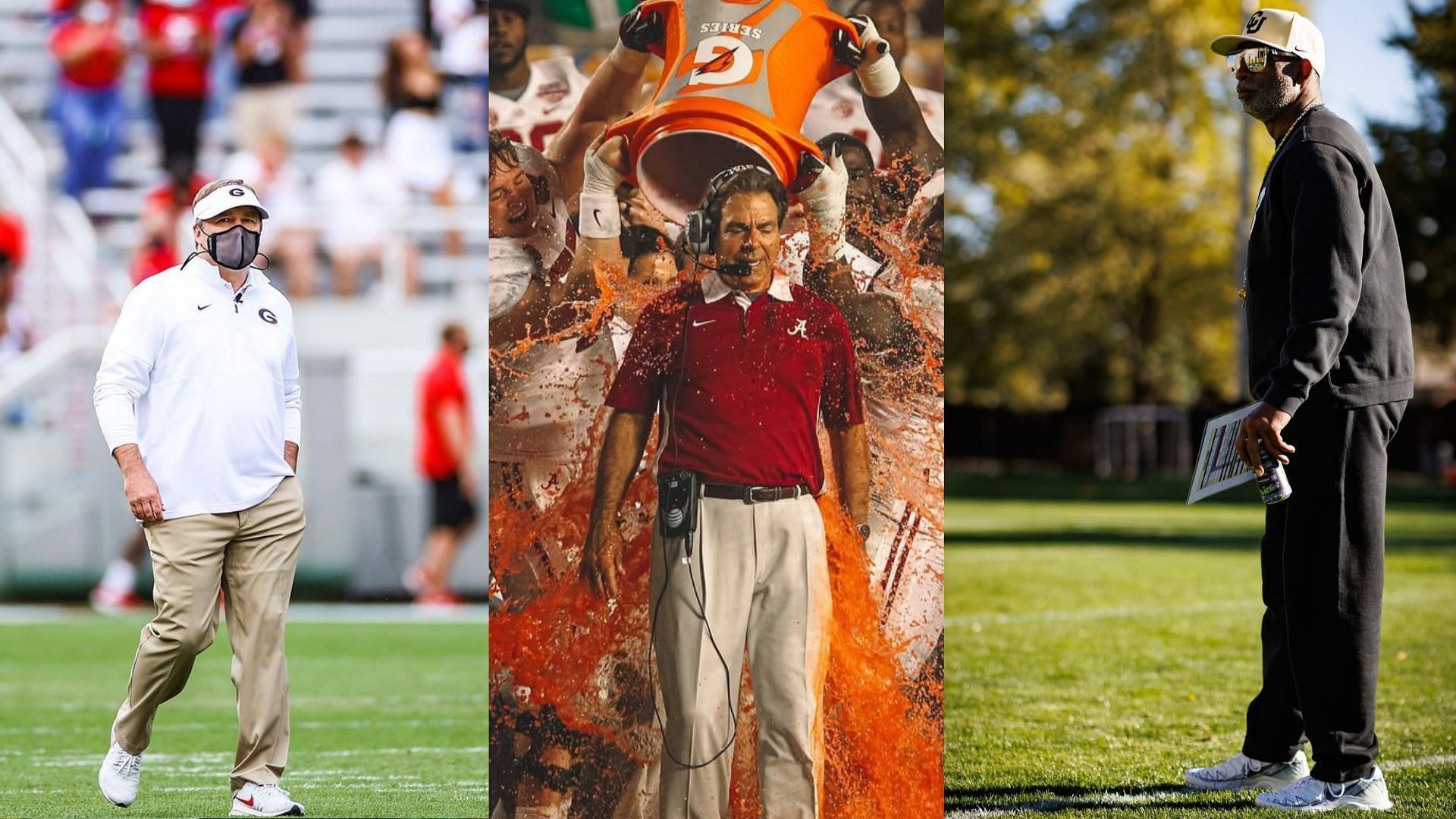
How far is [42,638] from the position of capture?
12.2 m

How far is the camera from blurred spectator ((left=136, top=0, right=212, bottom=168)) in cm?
2231

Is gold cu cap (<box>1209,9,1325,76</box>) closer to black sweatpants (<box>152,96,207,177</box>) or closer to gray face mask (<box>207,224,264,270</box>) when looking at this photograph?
gray face mask (<box>207,224,264,270</box>)

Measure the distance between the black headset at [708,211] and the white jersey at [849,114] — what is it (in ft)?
0.61

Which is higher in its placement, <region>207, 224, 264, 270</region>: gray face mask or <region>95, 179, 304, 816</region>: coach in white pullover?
<region>207, 224, 264, 270</region>: gray face mask

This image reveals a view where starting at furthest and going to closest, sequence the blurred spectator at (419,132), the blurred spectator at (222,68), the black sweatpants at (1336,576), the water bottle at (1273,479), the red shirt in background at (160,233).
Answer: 1. the blurred spectator at (222,68)
2. the blurred spectator at (419,132)
3. the red shirt in background at (160,233)
4. the black sweatpants at (1336,576)
5. the water bottle at (1273,479)

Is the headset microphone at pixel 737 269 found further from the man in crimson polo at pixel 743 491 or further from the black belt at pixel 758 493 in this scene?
the black belt at pixel 758 493

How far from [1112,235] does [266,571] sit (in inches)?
1417

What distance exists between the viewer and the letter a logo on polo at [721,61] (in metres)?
4.94

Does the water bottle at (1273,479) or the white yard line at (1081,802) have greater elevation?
the water bottle at (1273,479)

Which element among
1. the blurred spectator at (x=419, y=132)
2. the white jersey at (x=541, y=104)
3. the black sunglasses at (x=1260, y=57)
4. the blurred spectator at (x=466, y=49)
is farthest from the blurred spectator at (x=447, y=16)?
the white jersey at (x=541, y=104)

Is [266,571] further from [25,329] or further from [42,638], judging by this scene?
[25,329]

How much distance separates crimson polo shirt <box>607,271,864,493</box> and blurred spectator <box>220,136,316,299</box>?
46.9 feet

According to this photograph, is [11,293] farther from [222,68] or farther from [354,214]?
[222,68]

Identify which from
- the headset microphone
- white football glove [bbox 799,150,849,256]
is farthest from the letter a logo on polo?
the headset microphone
